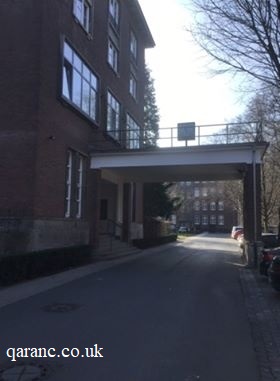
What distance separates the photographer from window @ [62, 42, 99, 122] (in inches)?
781

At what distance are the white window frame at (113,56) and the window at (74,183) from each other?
803 cm

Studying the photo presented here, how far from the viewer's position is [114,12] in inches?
1115

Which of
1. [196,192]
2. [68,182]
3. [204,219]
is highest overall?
[196,192]

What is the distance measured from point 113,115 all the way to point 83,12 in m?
7.16

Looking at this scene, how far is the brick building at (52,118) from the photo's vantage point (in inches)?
671

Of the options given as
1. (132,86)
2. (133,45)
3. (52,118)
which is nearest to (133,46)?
(133,45)

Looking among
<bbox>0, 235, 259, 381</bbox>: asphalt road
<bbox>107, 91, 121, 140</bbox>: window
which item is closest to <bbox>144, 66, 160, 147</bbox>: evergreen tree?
<bbox>107, 91, 121, 140</bbox>: window

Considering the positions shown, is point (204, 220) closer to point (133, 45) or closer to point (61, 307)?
point (133, 45)

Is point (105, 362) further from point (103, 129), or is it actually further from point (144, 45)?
point (144, 45)

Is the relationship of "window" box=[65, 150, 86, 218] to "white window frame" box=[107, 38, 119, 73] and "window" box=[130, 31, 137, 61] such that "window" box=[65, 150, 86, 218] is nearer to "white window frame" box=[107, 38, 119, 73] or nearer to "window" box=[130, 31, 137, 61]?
"white window frame" box=[107, 38, 119, 73]

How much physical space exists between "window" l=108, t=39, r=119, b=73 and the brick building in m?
0.79

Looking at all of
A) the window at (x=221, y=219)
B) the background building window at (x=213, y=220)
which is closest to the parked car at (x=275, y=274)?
the window at (x=221, y=219)

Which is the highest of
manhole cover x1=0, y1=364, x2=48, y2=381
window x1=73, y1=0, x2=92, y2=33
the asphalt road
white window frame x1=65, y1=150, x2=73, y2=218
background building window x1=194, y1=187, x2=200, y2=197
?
window x1=73, y1=0, x2=92, y2=33

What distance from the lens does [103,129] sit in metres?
25.5
